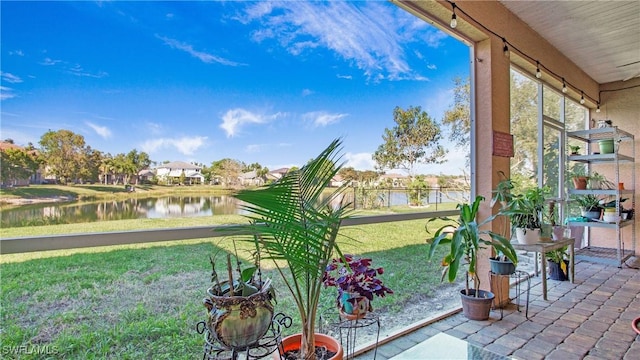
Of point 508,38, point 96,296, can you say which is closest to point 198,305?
point 96,296

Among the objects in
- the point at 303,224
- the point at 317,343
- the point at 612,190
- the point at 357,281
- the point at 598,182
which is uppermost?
the point at 598,182

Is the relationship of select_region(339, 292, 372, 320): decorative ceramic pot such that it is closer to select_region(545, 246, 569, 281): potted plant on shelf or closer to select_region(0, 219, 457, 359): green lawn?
select_region(0, 219, 457, 359): green lawn

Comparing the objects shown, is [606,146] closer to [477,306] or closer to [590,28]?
[590,28]

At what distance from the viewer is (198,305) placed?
191cm

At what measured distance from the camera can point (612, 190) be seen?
13.2 feet

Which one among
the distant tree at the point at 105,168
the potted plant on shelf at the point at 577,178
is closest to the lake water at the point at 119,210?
the distant tree at the point at 105,168

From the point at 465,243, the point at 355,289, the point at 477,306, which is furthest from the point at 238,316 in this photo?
the point at 477,306

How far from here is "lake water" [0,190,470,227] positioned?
1370 millimetres

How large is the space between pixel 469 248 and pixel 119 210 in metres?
2.21

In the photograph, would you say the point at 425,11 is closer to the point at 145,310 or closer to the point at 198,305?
the point at 198,305

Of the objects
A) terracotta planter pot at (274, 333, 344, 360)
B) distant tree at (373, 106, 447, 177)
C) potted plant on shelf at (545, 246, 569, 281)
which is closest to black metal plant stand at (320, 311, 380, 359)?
terracotta planter pot at (274, 333, 344, 360)

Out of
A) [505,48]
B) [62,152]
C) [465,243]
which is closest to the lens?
[62,152]

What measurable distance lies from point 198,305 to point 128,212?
26.5 inches

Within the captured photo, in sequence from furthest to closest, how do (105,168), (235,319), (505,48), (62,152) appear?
(505,48) → (105,168) → (62,152) → (235,319)
